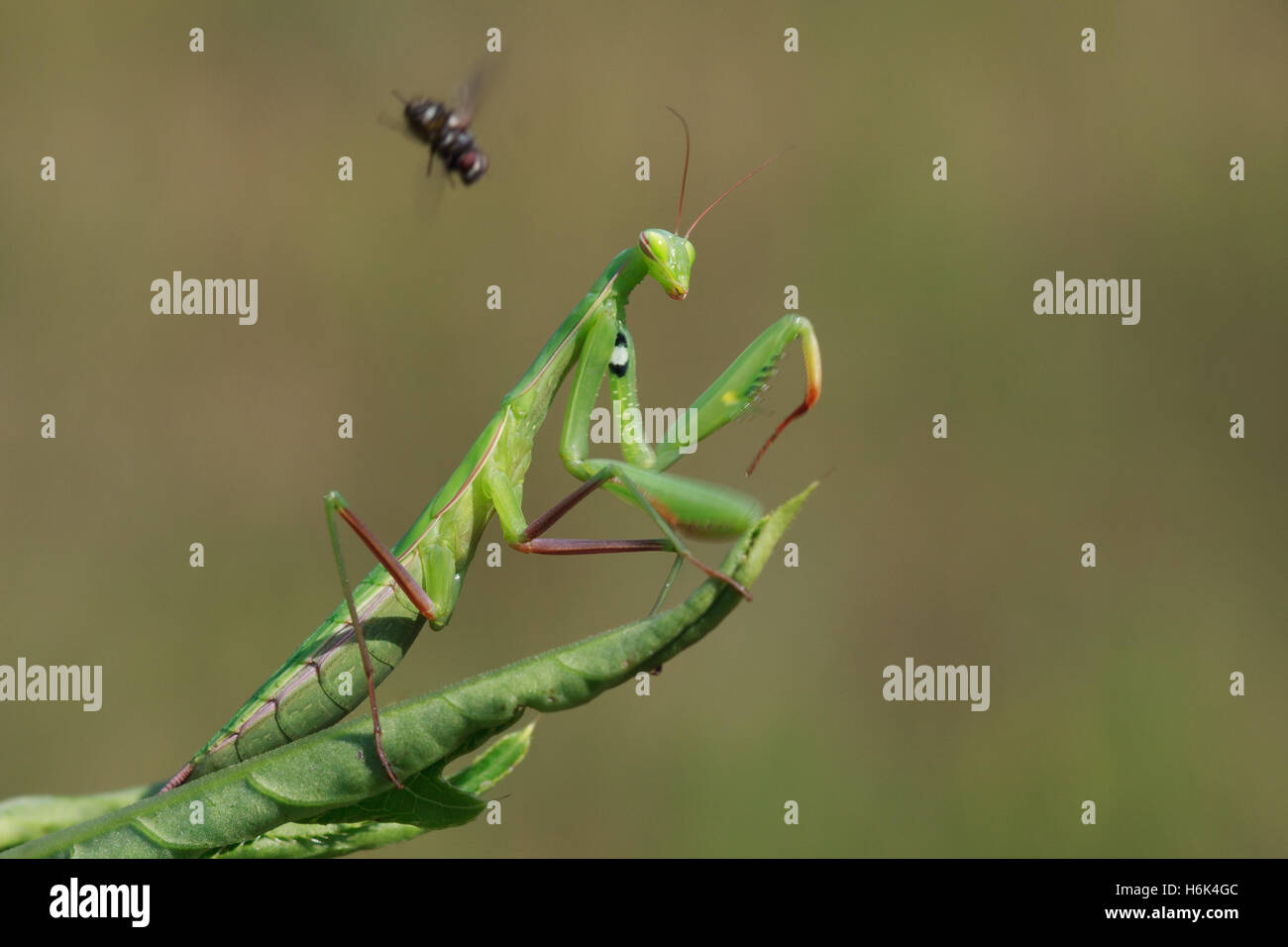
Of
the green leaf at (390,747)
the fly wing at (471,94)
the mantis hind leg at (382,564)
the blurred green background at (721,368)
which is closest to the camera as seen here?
the green leaf at (390,747)

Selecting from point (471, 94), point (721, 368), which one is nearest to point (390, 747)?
point (471, 94)

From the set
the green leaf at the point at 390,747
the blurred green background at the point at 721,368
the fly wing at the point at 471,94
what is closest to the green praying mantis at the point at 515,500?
the green leaf at the point at 390,747

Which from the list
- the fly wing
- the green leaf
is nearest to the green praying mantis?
the green leaf

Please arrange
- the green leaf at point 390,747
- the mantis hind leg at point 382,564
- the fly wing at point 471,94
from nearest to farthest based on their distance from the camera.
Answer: the green leaf at point 390,747 < the mantis hind leg at point 382,564 < the fly wing at point 471,94

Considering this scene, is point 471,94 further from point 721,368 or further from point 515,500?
point 721,368

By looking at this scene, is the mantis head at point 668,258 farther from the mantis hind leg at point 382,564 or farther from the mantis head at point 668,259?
the mantis hind leg at point 382,564

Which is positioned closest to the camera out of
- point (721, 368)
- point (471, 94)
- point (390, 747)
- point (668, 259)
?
point (390, 747)

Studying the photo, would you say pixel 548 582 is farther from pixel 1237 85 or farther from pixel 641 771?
pixel 1237 85
